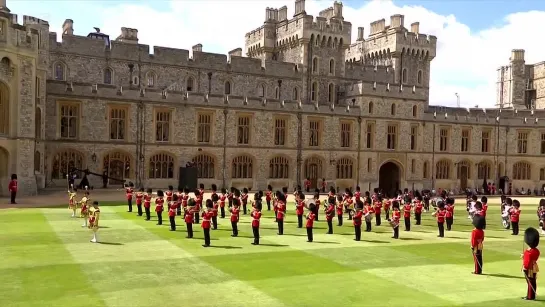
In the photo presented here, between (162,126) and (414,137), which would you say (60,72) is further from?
(414,137)

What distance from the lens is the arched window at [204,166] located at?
126ft

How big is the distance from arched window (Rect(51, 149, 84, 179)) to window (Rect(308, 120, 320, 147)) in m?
17.4

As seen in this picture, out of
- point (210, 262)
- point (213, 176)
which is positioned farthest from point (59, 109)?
point (210, 262)

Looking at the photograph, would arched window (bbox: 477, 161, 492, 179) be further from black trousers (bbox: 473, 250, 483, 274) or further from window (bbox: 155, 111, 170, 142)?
black trousers (bbox: 473, 250, 483, 274)

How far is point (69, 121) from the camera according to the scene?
3462 cm

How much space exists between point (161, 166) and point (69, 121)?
261 inches

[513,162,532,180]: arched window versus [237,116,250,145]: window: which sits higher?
[237,116,250,145]: window

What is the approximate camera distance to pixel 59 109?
34031 millimetres

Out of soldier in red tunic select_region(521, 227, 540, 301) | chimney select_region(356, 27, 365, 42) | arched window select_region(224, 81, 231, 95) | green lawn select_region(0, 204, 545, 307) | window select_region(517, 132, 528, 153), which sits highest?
chimney select_region(356, 27, 365, 42)

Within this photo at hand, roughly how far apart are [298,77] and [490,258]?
110ft

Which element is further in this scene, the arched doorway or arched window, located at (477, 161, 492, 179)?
arched window, located at (477, 161, 492, 179)

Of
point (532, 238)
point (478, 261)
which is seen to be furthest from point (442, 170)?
point (532, 238)

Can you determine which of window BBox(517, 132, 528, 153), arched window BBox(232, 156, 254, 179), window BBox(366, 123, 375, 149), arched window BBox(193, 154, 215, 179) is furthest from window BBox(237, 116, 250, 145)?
window BBox(517, 132, 528, 153)

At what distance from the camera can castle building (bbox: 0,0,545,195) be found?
33.0 m
